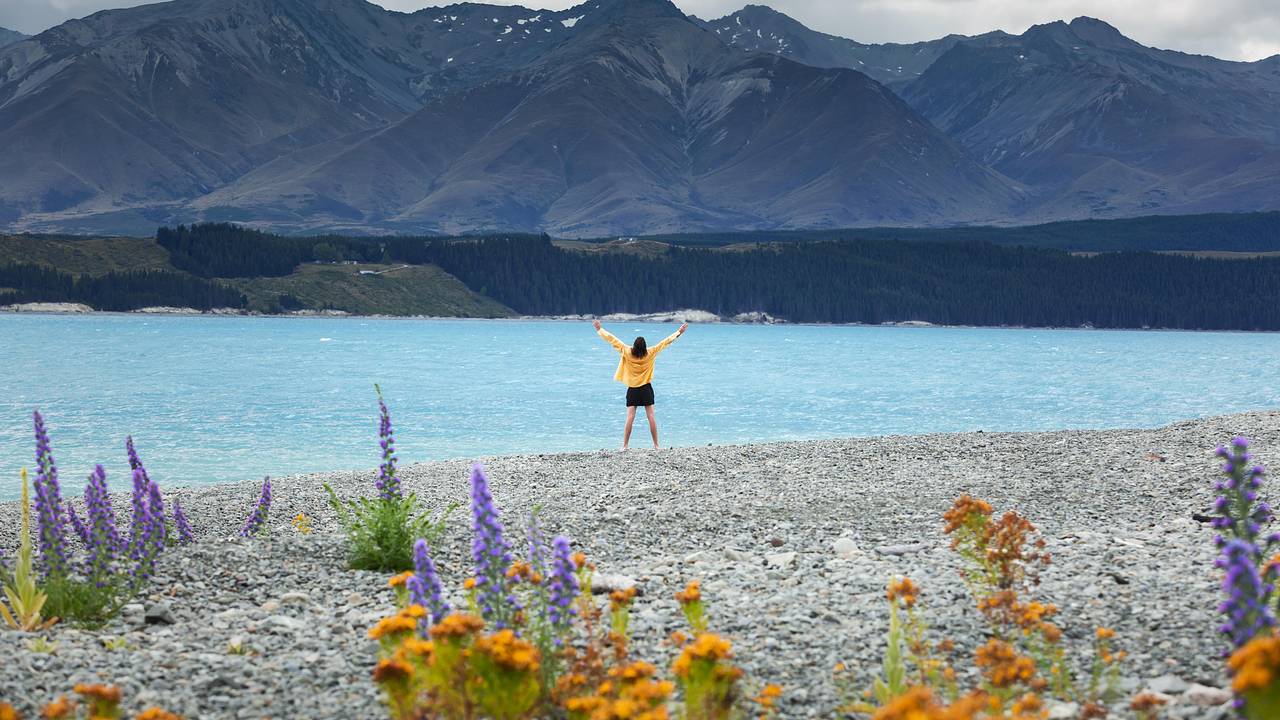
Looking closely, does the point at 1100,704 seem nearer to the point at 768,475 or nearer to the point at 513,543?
the point at 513,543

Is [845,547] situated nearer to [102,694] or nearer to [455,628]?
[455,628]

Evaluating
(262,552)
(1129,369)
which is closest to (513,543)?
(262,552)

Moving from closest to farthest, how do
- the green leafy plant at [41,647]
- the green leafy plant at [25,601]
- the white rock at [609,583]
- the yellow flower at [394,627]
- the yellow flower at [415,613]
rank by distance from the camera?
the yellow flower at [394,627] < the yellow flower at [415,613] < the green leafy plant at [41,647] < the green leafy plant at [25,601] < the white rock at [609,583]

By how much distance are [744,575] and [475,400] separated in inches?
2115

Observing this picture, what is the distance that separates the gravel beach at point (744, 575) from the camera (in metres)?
8.07

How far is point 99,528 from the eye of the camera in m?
10.2

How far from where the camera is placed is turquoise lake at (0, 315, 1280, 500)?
1604 inches

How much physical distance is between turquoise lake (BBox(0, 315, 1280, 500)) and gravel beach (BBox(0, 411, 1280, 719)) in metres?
18.3

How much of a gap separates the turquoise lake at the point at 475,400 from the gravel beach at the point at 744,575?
18.3 metres

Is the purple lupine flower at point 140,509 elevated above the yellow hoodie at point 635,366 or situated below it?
below

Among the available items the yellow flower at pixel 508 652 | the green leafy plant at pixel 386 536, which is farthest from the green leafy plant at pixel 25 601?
A: the yellow flower at pixel 508 652

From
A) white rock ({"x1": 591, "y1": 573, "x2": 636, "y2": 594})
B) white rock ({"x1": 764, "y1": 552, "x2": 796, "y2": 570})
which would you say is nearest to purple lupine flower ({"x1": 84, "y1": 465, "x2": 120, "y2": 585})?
white rock ({"x1": 591, "y1": 573, "x2": 636, "y2": 594})

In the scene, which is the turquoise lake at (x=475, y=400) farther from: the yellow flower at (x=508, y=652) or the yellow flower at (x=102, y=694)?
the yellow flower at (x=508, y=652)

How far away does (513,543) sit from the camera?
46.2ft
